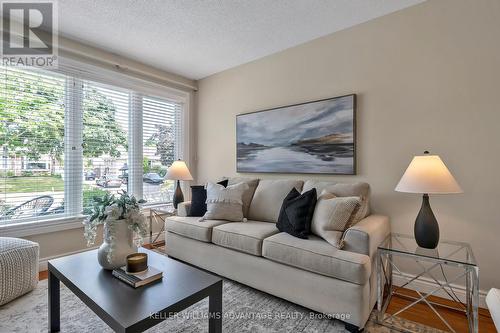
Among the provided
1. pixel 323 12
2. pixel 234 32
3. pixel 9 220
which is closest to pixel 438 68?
pixel 323 12

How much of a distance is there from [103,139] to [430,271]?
12.2 feet

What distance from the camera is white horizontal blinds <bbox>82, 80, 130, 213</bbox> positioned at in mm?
3014

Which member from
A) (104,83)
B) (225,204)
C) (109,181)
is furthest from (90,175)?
(225,204)

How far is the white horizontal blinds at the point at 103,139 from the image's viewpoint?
9.89 ft

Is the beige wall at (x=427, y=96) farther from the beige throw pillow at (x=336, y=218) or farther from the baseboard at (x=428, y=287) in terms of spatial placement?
the beige throw pillow at (x=336, y=218)

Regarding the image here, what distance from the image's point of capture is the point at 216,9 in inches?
90.6

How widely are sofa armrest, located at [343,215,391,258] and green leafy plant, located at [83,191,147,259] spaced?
4.64ft

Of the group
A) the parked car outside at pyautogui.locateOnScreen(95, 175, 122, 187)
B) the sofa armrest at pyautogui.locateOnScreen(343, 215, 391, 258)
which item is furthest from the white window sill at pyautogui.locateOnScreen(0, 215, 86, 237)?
the sofa armrest at pyautogui.locateOnScreen(343, 215, 391, 258)

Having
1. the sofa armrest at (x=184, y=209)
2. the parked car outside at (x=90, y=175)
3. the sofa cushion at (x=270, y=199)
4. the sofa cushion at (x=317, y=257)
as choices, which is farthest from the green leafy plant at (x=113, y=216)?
the parked car outside at (x=90, y=175)

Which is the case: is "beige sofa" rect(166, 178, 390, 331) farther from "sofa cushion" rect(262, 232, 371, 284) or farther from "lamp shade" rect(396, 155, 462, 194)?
"lamp shade" rect(396, 155, 462, 194)

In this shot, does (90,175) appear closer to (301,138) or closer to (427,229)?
(301,138)

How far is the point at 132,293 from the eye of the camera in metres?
1.33

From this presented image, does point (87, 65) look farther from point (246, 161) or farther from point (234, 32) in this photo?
point (246, 161)

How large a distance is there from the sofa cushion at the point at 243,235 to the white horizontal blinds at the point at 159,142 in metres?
1.69
